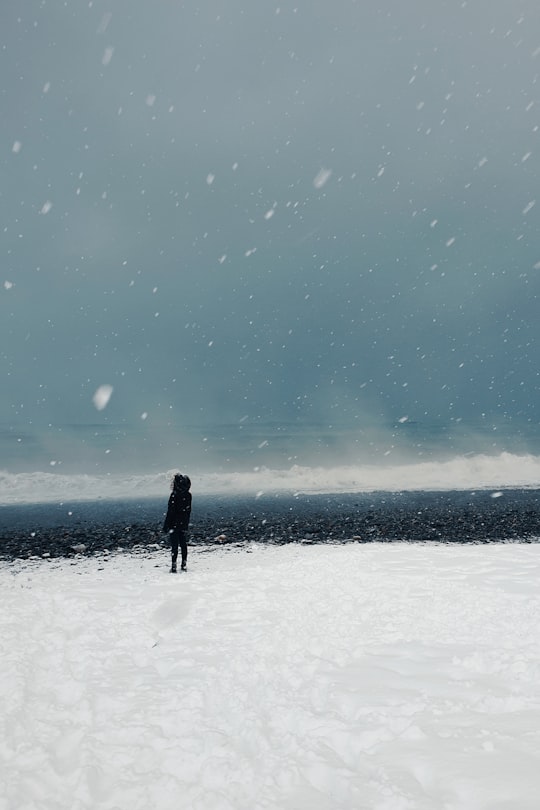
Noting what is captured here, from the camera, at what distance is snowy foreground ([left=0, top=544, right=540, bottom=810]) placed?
4.00 metres

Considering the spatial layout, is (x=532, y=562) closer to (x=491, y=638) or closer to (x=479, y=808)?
(x=491, y=638)

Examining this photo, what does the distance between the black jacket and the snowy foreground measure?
11.0 ft

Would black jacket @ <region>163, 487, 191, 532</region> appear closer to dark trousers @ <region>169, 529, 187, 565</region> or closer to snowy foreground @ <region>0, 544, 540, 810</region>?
dark trousers @ <region>169, 529, 187, 565</region>

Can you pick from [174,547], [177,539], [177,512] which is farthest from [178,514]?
[174,547]

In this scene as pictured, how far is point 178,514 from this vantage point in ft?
47.8

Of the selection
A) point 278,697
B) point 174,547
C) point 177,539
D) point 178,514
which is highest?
point 178,514

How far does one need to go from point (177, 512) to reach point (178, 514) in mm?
68

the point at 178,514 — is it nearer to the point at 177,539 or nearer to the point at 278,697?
the point at 177,539

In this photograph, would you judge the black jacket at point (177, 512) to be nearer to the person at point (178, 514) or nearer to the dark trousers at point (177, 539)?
the person at point (178, 514)

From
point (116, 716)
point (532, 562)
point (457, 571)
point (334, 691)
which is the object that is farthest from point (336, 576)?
point (116, 716)

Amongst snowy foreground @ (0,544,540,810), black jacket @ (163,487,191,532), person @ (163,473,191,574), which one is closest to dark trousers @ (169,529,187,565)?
person @ (163,473,191,574)

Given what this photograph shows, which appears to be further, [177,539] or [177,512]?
[177,539]

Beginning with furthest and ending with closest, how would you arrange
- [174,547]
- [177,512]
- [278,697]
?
1. [174,547]
2. [177,512]
3. [278,697]

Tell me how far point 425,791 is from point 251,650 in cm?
383
